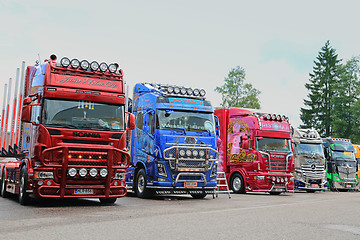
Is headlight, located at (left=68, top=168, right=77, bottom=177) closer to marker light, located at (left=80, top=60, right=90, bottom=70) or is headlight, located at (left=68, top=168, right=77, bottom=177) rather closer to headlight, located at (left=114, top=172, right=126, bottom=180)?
headlight, located at (left=114, top=172, right=126, bottom=180)

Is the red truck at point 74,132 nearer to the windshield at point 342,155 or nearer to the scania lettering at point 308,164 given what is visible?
the scania lettering at point 308,164

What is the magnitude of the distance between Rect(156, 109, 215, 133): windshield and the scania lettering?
37.5 feet

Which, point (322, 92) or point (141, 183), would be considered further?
point (322, 92)

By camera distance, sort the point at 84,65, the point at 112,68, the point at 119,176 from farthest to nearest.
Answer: the point at 112,68 < the point at 84,65 < the point at 119,176

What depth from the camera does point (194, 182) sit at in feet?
51.9

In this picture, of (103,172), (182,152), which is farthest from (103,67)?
(182,152)

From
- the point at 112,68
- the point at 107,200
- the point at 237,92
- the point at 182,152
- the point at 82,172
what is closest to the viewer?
the point at 82,172

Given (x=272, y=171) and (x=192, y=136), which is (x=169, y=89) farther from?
(x=272, y=171)

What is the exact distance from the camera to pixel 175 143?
51.0 feet

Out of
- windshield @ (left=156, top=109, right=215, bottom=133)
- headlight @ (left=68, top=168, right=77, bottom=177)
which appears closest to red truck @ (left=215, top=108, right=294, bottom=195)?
windshield @ (left=156, top=109, right=215, bottom=133)

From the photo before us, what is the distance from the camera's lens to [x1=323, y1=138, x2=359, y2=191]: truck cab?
30.5m

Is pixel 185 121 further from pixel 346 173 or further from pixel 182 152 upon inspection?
pixel 346 173

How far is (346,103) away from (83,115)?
186ft

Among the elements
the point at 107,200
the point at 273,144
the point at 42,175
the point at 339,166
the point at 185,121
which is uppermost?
the point at 185,121
